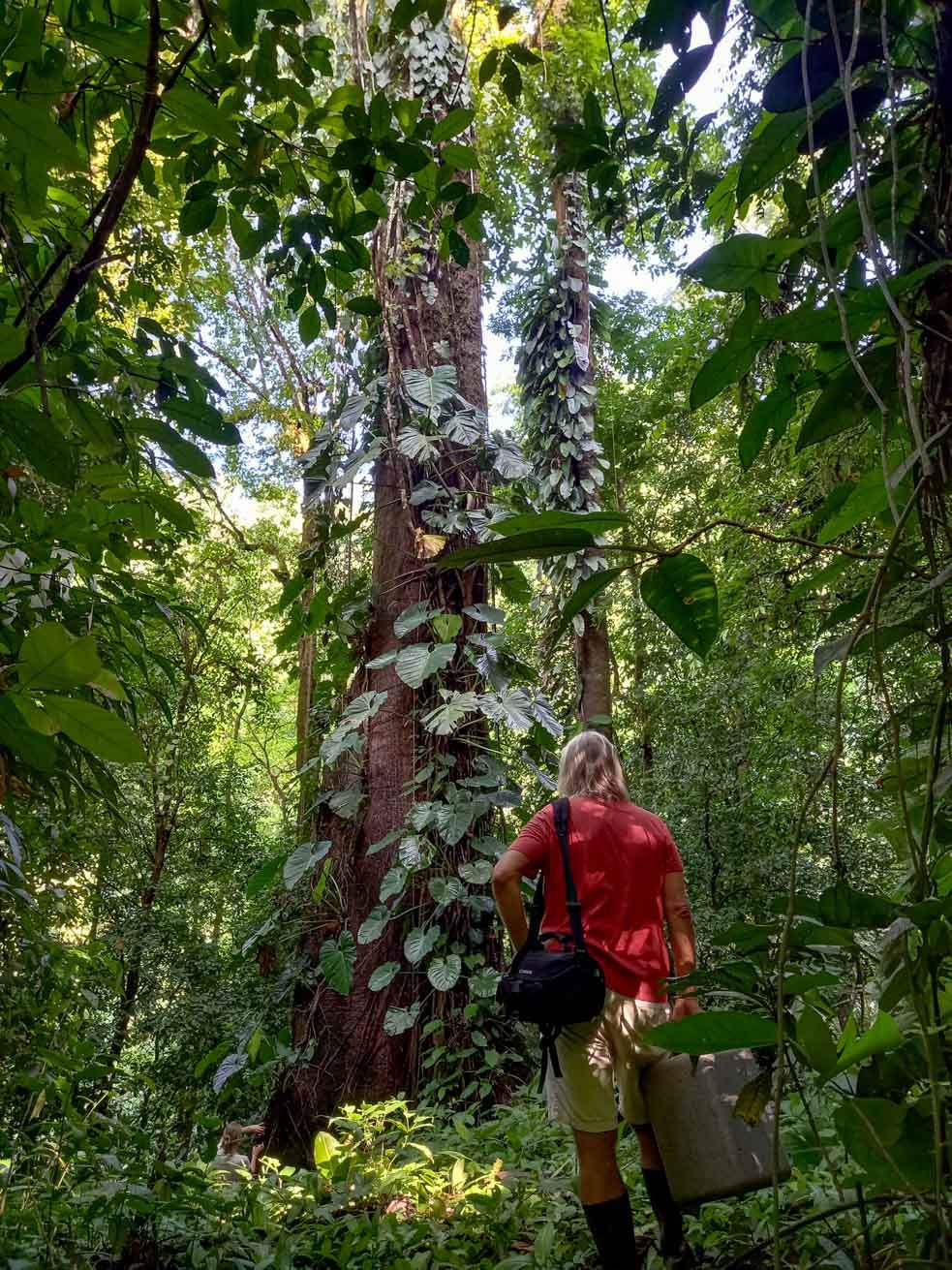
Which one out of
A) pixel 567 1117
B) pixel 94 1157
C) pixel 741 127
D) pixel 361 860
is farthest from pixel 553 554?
pixel 741 127

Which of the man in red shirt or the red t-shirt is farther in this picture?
the red t-shirt

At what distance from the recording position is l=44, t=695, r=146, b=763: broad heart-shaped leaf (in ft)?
2.11

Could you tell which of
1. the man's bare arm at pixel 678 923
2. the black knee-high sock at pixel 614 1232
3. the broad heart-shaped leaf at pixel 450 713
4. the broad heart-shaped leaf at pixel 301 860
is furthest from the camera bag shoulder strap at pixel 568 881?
the broad heart-shaped leaf at pixel 301 860

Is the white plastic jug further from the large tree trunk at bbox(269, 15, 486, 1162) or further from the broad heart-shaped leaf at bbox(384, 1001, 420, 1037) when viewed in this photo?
the large tree trunk at bbox(269, 15, 486, 1162)

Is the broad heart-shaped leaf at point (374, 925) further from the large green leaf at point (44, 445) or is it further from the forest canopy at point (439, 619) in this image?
the large green leaf at point (44, 445)

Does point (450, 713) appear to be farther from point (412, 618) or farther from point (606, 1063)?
point (606, 1063)

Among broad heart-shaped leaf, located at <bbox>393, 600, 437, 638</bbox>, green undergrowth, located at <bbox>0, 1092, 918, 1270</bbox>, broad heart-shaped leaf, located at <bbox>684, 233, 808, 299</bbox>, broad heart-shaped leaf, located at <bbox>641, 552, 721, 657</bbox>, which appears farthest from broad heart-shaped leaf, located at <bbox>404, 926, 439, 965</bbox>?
broad heart-shaped leaf, located at <bbox>684, 233, 808, 299</bbox>

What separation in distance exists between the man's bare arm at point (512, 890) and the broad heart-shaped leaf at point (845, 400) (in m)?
1.76

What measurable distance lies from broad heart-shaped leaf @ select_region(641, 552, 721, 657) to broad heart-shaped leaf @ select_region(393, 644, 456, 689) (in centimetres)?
284

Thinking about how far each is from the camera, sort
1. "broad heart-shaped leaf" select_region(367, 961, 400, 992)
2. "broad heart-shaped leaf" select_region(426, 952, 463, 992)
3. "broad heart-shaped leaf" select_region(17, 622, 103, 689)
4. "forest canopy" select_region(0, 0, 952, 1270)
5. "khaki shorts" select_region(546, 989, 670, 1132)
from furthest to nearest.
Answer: "broad heart-shaped leaf" select_region(367, 961, 400, 992) → "broad heart-shaped leaf" select_region(426, 952, 463, 992) → "khaki shorts" select_region(546, 989, 670, 1132) → "forest canopy" select_region(0, 0, 952, 1270) → "broad heart-shaped leaf" select_region(17, 622, 103, 689)

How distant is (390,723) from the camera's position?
3.89 m

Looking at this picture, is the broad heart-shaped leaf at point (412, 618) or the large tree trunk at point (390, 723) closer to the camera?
the large tree trunk at point (390, 723)

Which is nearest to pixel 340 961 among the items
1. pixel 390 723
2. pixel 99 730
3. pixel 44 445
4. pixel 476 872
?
pixel 476 872

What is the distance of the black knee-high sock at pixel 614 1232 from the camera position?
2.12m
